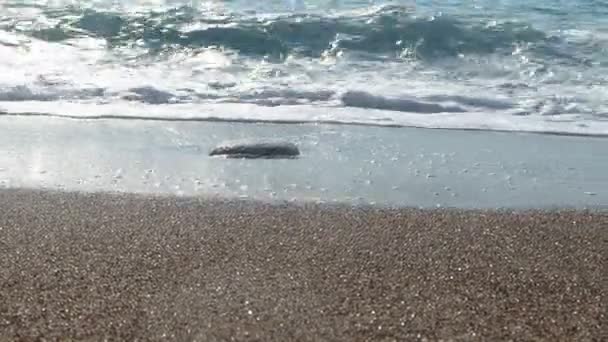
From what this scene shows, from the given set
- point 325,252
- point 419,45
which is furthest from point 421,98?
point 325,252

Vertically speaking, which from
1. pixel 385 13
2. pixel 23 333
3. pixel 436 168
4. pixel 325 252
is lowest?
pixel 385 13

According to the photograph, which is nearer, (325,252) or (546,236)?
(325,252)

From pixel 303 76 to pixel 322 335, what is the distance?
6.22 meters

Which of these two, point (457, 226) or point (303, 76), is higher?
point (457, 226)

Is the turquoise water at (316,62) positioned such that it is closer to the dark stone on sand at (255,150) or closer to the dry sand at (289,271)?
the dark stone on sand at (255,150)

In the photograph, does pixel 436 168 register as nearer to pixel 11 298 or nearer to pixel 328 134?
pixel 328 134

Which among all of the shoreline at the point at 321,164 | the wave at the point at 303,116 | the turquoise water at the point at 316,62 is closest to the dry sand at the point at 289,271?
the shoreline at the point at 321,164

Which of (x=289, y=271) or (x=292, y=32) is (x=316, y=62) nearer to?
(x=292, y=32)

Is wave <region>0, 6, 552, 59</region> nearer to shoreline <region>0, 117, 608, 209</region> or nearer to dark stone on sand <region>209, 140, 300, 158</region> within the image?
shoreline <region>0, 117, 608, 209</region>

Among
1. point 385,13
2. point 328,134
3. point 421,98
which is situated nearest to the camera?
point 328,134

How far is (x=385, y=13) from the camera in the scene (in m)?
12.0

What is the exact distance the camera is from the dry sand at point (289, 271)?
2816 millimetres

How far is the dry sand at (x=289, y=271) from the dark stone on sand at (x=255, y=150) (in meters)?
1.05

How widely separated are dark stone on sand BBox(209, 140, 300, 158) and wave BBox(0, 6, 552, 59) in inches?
182
